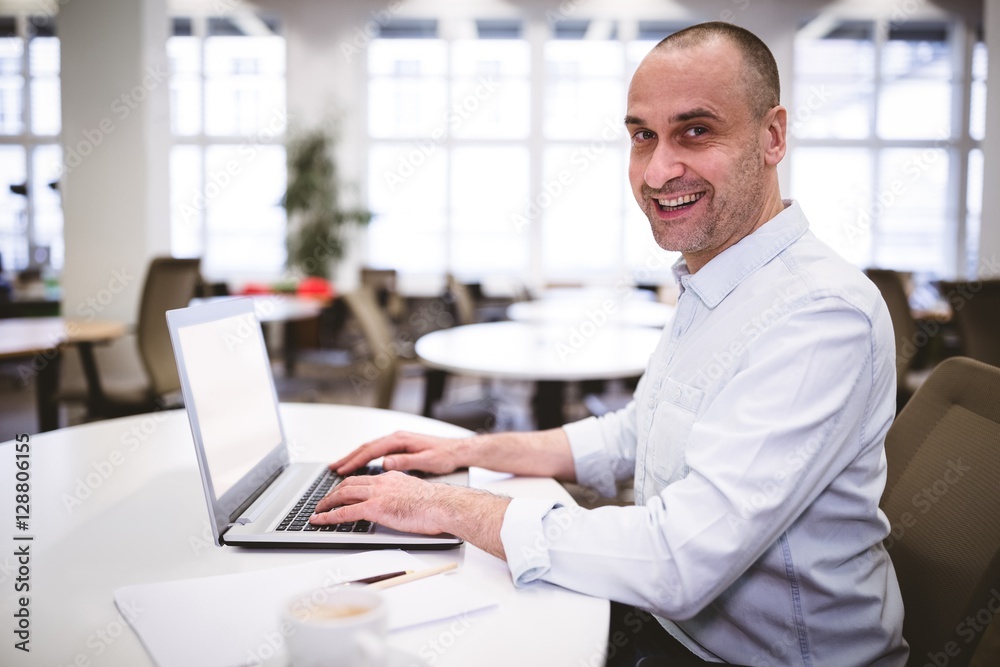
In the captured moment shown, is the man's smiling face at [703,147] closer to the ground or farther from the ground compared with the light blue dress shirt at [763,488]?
farther from the ground

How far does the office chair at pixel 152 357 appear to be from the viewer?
3176 mm

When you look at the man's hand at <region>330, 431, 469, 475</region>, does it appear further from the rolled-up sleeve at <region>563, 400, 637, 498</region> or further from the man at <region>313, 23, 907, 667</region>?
the rolled-up sleeve at <region>563, 400, 637, 498</region>

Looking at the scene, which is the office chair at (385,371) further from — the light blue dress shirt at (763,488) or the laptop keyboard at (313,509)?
the light blue dress shirt at (763,488)

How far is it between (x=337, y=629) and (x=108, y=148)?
5.31m

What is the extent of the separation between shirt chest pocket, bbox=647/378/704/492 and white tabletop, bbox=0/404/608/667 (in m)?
0.17

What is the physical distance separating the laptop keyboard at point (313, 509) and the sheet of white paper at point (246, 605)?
2.9 inches

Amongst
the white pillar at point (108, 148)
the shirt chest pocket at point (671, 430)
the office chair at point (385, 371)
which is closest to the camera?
the shirt chest pocket at point (671, 430)

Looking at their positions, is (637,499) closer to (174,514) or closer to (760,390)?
(760,390)

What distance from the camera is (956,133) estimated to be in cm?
935
